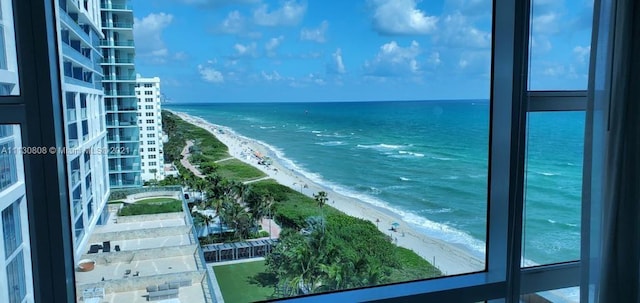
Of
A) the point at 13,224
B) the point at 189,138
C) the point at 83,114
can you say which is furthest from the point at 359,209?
the point at 13,224

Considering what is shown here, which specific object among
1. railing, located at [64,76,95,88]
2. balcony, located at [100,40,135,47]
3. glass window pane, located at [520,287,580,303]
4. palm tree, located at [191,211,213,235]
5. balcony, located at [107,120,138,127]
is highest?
balcony, located at [100,40,135,47]

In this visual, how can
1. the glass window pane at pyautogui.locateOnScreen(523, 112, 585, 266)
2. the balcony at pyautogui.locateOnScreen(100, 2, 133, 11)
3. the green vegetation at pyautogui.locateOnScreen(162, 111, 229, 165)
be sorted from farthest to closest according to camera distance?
the glass window pane at pyautogui.locateOnScreen(523, 112, 585, 266), the green vegetation at pyautogui.locateOnScreen(162, 111, 229, 165), the balcony at pyautogui.locateOnScreen(100, 2, 133, 11)

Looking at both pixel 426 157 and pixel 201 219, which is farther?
pixel 426 157

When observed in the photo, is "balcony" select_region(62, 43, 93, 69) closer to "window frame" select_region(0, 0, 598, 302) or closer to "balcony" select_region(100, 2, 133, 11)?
"window frame" select_region(0, 0, 598, 302)

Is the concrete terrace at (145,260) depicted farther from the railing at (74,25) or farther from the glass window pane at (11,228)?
the railing at (74,25)

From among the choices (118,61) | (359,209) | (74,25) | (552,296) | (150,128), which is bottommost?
(552,296)

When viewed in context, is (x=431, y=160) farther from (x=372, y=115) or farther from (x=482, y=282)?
(x=482, y=282)

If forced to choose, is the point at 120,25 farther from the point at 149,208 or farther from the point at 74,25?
the point at 149,208

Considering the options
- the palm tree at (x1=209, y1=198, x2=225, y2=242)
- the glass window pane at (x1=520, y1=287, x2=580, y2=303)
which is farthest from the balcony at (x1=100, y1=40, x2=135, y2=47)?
the glass window pane at (x1=520, y1=287, x2=580, y2=303)

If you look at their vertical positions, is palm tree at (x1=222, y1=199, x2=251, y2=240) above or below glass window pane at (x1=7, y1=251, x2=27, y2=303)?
above
